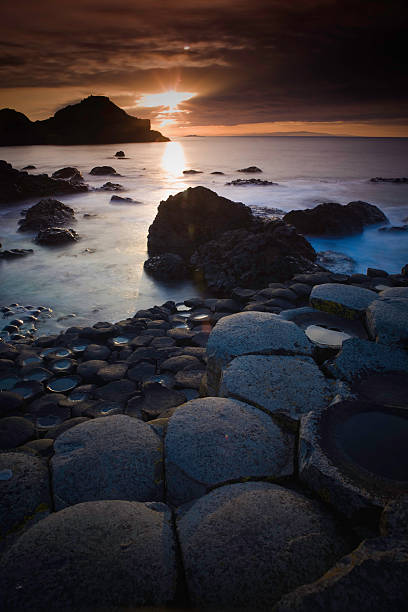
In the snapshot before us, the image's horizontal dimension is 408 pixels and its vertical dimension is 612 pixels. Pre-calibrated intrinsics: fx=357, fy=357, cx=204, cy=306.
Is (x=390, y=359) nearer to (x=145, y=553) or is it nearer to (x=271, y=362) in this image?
(x=271, y=362)

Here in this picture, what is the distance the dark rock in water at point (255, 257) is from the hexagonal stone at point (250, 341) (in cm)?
466

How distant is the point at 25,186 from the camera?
2425 centimetres

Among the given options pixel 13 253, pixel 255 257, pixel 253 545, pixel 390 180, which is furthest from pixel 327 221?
pixel 390 180

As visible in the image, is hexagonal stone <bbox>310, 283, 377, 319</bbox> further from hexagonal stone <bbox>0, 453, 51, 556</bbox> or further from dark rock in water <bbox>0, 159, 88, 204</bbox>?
dark rock in water <bbox>0, 159, 88, 204</bbox>

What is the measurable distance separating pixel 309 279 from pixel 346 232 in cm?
885

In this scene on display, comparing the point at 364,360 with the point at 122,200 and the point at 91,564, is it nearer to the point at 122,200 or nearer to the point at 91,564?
the point at 91,564

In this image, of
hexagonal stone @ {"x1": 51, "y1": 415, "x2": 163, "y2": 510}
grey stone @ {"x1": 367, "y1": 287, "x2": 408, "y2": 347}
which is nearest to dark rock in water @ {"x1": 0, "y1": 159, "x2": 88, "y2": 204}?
hexagonal stone @ {"x1": 51, "y1": 415, "x2": 163, "y2": 510}

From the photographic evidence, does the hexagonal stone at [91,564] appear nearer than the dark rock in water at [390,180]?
Yes

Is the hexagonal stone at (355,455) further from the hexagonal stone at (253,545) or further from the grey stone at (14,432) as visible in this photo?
the grey stone at (14,432)

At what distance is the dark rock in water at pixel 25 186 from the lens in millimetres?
22766

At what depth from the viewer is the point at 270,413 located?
3.00 m

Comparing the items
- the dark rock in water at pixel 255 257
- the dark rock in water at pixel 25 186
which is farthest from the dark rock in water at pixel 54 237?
the dark rock in water at pixel 25 186

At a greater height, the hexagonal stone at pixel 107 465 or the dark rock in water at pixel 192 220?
the dark rock in water at pixel 192 220

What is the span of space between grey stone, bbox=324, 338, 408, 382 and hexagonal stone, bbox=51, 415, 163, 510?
6.05 ft
